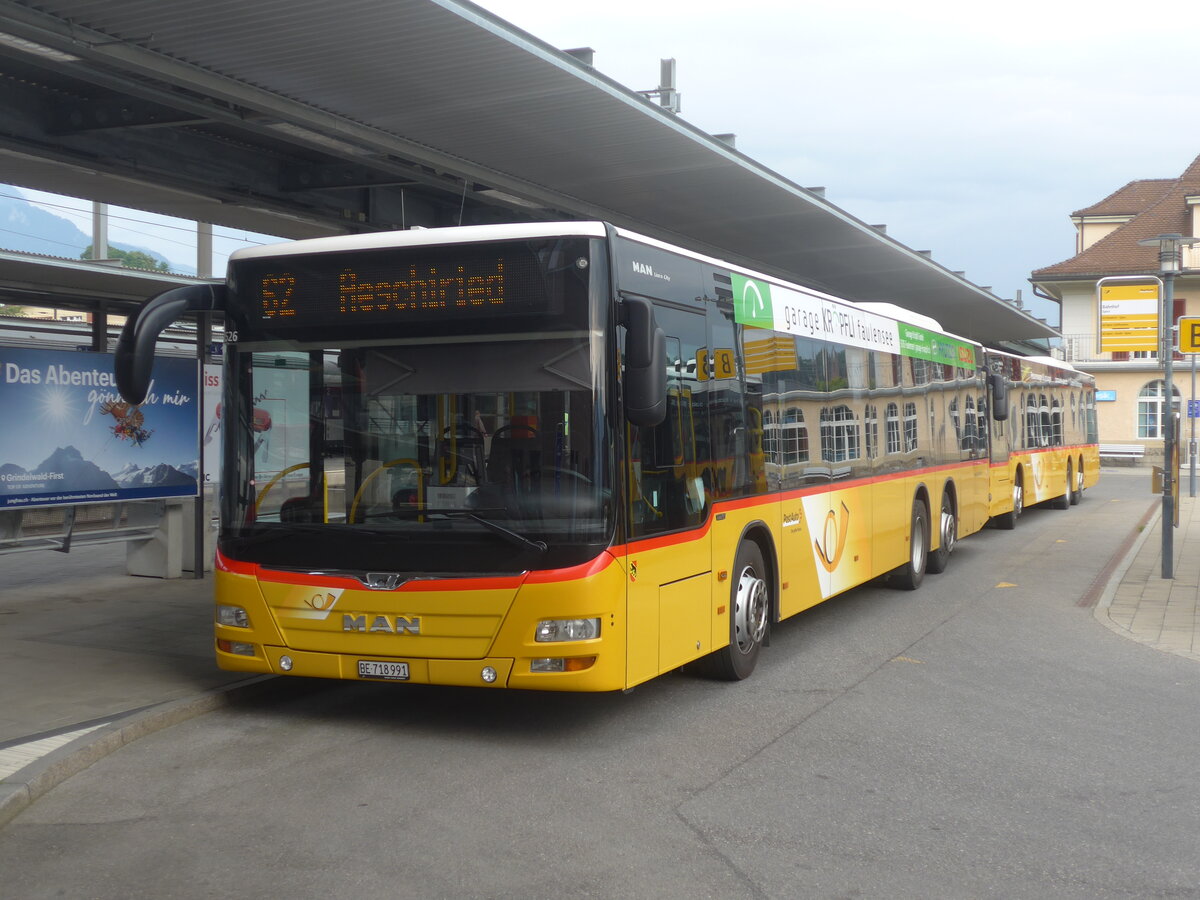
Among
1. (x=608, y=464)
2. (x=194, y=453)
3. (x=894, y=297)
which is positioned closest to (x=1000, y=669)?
(x=608, y=464)

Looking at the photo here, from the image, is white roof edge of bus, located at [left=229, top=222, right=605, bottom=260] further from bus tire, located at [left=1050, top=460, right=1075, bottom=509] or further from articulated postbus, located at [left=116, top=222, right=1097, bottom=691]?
bus tire, located at [left=1050, top=460, right=1075, bottom=509]

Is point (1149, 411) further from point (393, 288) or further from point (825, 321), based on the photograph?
point (393, 288)

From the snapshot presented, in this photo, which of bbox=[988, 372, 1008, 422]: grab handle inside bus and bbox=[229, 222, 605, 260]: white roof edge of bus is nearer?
bbox=[229, 222, 605, 260]: white roof edge of bus

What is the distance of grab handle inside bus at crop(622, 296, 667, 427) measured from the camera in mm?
6871

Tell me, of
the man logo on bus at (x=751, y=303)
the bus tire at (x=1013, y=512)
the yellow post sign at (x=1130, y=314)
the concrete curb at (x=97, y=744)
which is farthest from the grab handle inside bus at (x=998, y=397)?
the concrete curb at (x=97, y=744)

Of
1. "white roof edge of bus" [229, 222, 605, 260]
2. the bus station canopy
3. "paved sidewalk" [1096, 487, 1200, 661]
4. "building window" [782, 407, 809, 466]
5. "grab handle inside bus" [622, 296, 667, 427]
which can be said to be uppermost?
the bus station canopy

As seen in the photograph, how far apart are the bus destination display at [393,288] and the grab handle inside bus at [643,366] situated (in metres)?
0.47

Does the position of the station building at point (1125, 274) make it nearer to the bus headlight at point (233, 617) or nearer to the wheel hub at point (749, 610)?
the wheel hub at point (749, 610)

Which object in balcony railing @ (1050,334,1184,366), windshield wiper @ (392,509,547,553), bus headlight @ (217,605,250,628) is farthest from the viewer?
balcony railing @ (1050,334,1184,366)

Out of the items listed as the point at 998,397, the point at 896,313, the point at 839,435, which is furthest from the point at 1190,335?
the point at 839,435

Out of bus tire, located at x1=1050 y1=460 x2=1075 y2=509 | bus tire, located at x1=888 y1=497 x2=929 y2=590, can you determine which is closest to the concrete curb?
bus tire, located at x1=888 y1=497 x2=929 y2=590

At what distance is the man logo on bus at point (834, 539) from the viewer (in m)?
10.7

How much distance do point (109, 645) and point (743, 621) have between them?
15.6ft

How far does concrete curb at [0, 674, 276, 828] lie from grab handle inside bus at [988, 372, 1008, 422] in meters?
13.6
